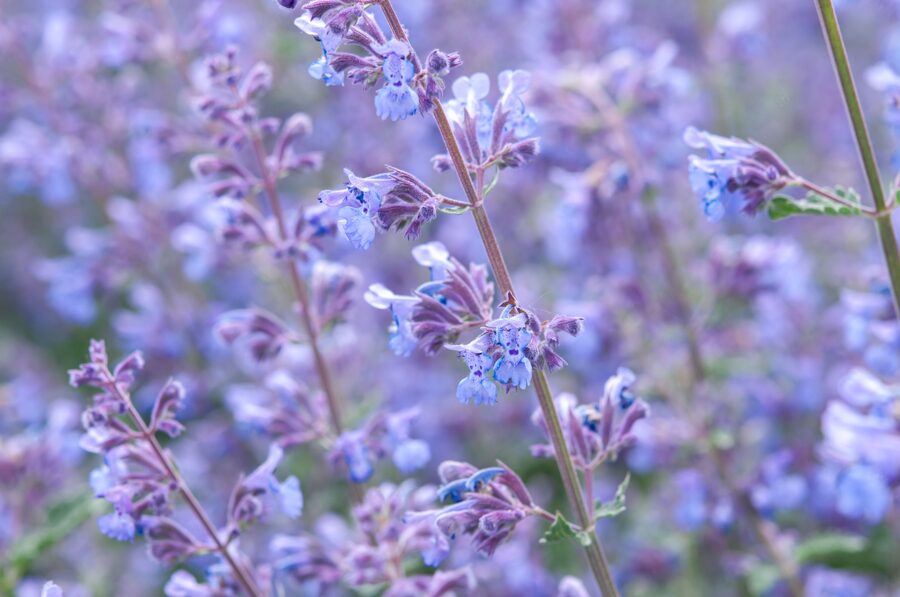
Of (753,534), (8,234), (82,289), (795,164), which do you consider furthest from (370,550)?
(8,234)

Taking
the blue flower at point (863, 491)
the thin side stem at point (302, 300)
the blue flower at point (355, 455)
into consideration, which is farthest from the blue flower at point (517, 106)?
the blue flower at point (863, 491)

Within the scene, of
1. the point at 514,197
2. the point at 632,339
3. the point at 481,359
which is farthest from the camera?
the point at 514,197

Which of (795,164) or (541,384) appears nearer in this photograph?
(541,384)

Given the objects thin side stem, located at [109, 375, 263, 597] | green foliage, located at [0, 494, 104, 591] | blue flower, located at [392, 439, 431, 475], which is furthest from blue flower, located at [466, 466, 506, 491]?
green foliage, located at [0, 494, 104, 591]

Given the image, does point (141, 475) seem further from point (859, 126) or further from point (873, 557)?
point (873, 557)

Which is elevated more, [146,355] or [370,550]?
[146,355]

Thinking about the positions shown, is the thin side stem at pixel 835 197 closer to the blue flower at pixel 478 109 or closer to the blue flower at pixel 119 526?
the blue flower at pixel 478 109

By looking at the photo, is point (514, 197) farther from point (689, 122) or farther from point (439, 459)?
point (439, 459)
